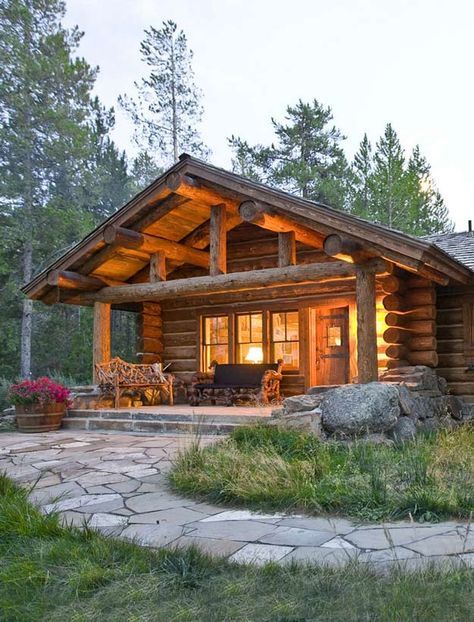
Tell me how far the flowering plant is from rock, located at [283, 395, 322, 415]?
4209 millimetres

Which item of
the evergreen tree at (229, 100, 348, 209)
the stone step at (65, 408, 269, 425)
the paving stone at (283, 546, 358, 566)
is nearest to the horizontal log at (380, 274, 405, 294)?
the stone step at (65, 408, 269, 425)

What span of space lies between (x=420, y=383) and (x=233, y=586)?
6.32 metres

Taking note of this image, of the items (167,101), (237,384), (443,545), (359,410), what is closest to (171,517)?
(443,545)

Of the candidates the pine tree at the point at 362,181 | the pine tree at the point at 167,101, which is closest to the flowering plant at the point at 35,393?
the pine tree at the point at 362,181

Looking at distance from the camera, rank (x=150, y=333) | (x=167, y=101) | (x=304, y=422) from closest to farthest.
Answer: (x=304, y=422) < (x=150, y=333) < (x=167, y=101)

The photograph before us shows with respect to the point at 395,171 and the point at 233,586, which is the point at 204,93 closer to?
the point at 395,171

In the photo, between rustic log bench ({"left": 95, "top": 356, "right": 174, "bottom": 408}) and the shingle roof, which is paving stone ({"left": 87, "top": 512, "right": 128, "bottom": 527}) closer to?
rustic log bench ({"left": 95, "top": 356, "right": 174, "bottom": 408})

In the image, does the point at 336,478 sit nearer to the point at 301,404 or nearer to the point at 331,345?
the point at 301,404

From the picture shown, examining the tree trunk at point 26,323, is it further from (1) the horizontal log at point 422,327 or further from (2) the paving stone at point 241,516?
(2) the paving stone at point 241,516

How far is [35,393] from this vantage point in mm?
9156

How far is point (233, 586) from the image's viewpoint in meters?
2.75

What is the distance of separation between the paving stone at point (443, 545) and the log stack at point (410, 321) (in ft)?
19.2

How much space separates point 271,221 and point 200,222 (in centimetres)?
269

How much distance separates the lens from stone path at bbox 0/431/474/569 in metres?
3.20
